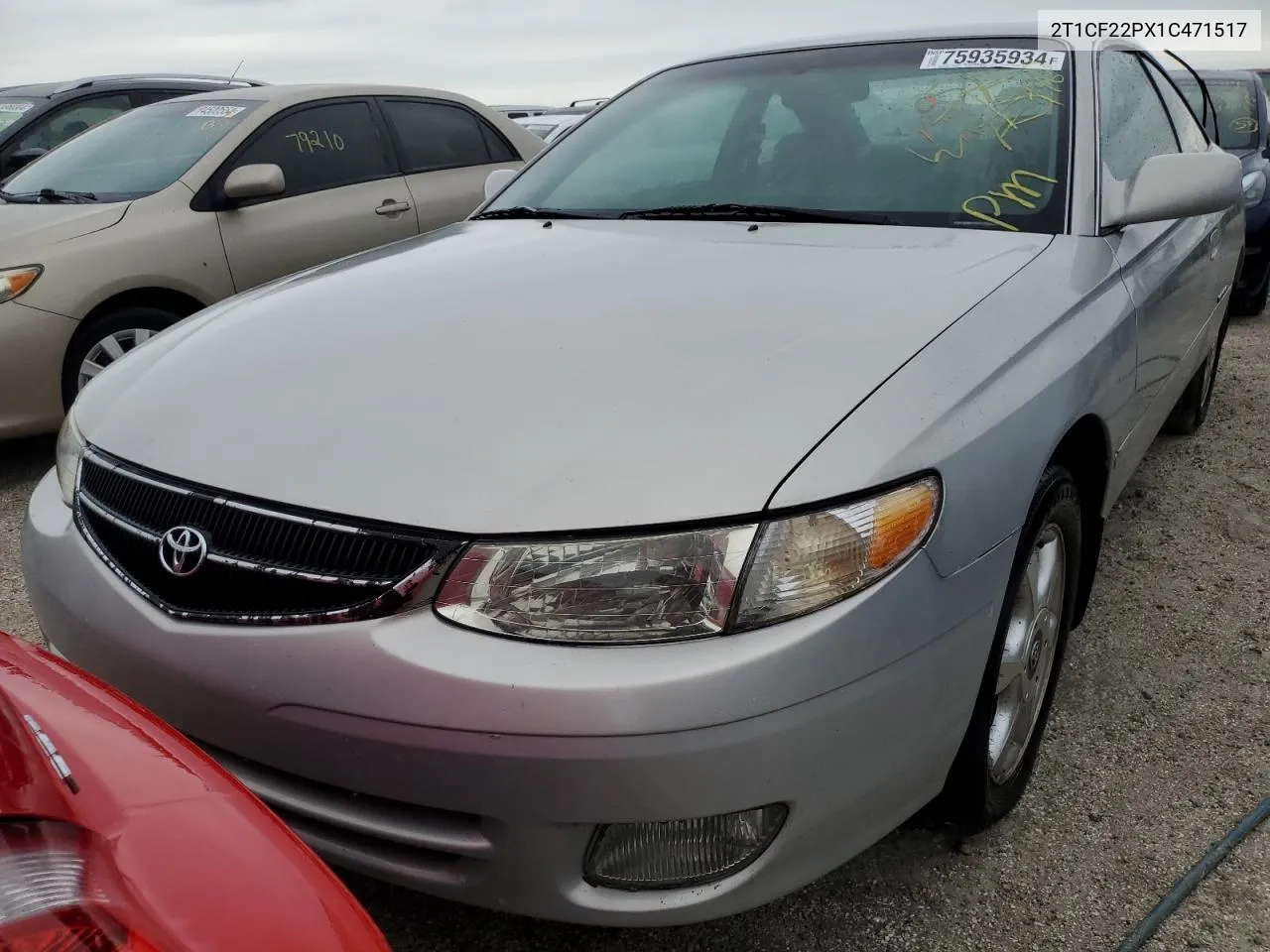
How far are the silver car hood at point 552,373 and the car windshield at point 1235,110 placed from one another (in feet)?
19.9

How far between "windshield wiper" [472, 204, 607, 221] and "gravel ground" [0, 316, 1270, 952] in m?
1.62

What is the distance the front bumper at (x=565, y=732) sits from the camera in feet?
4.50

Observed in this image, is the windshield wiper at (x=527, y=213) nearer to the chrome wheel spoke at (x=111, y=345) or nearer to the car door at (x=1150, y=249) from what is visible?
the car door at (x=1150, y=249)

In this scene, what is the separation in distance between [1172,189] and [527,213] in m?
1.52

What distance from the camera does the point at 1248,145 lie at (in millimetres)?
7316

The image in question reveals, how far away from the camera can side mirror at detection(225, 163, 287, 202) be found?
14.7 ft

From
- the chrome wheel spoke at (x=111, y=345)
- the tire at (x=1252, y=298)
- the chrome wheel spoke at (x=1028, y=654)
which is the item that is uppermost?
the chrome wheel spoke at (x=111, y=345)

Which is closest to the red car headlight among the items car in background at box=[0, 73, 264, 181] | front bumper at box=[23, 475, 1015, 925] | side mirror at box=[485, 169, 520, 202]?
front bumper at box=[23, 475, 1015, 925]

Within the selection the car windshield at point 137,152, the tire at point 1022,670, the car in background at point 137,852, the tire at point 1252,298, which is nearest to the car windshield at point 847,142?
the tire at point 1022,670

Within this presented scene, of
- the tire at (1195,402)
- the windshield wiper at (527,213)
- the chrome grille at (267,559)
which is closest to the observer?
the chrome grille at (267,559)

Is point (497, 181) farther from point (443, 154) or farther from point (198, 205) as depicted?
point (443, 154)

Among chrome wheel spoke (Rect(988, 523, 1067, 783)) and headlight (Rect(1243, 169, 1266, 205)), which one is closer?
chrome wheel spoke (Rect(988, 523, 1067, 783))

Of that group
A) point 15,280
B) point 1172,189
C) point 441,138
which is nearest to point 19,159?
point 441,138

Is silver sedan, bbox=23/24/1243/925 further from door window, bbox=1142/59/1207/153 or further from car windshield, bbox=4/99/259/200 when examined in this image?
car windshield, bbox=4/99/259/200
